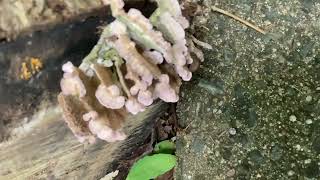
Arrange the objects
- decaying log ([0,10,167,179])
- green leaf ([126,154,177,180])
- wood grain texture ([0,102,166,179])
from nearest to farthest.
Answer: decaying log ([0,10,167,179])
wood grain texture ([0,102,166,179])
green leaf ([126,154,177,180])

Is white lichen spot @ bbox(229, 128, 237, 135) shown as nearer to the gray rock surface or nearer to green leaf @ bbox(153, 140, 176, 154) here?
the gray rock surface

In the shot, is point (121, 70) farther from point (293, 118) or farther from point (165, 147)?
point (165, 147)

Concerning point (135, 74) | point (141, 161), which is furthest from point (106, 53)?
point (141, 161)

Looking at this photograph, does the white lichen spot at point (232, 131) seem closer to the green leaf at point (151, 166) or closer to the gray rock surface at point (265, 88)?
the gray rock surface at point (265, 88)

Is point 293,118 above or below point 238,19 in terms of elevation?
below

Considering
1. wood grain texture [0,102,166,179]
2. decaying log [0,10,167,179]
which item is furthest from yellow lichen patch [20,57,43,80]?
wood grain texture [0,102,166,179]

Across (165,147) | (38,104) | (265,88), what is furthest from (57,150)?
(265,88)
